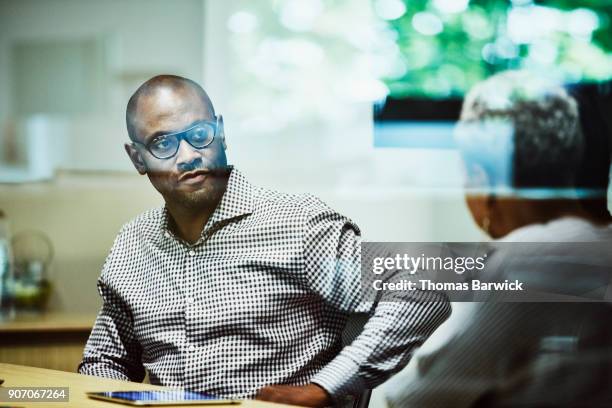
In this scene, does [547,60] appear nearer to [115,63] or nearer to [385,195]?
[385,195]

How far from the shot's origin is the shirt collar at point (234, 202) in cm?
171

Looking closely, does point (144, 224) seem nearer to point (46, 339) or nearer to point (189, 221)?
point (189, 221)

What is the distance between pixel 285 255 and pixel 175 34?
693 mm

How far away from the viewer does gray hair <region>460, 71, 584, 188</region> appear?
70.5 inches

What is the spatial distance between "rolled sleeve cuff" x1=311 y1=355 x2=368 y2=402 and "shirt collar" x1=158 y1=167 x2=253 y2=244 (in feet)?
1.32

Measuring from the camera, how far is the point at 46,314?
80.0 inches

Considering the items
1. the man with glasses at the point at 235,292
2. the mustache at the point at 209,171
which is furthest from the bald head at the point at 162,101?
the mustache at the point at 209,171

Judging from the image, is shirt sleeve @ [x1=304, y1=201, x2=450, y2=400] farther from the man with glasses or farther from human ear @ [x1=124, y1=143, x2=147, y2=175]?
human ear @ [x1=124, y1=143, x2=147, y2=175]

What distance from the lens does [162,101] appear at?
5.73 feet

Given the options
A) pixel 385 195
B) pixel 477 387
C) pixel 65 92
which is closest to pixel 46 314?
pixel 65 92

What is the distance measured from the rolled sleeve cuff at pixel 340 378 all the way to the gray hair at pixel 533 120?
2.02 ft

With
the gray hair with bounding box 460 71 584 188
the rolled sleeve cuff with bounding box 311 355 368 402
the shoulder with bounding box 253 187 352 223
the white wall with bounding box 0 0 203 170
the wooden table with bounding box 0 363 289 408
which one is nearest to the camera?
the wooden table with bounding box 0 363 289 408

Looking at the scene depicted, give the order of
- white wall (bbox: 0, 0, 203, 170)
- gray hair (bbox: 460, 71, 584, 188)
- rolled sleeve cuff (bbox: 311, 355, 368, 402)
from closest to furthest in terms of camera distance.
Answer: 1. rolled sleeve cuff (bbox: 311, 355, 368, 402)
2. gray hair (bbox: 460, 71, 584, 188)
3. white wall (bbox: 0, 0, 203, 170)

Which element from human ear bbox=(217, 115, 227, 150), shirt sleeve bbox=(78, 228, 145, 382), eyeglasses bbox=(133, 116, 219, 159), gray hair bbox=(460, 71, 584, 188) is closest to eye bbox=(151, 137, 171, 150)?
eyeglasses bbox=(133, 116, 219, 159)
